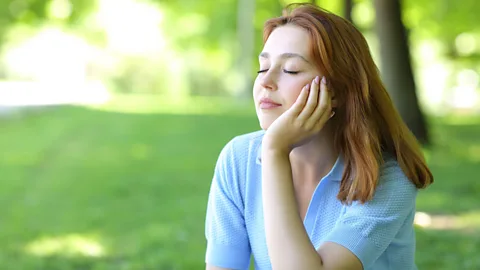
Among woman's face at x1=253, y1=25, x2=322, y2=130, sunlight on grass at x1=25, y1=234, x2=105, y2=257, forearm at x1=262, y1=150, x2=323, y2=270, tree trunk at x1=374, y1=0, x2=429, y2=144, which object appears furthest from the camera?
tree trunk at x1=374, y1=0, x2=429, y2=144

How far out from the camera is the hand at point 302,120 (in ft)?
7.52

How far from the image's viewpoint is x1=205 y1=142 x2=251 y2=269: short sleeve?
2.49 metres

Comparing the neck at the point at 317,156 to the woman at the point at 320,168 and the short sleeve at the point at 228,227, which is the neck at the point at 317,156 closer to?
the woman at the point at 320,168

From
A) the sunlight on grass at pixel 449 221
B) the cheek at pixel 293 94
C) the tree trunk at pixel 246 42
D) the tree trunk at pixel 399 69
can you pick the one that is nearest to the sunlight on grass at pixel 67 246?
the sunlight on grass at pixel 449 221

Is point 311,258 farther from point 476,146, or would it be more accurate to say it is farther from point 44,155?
point 476,146

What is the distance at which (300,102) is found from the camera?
2314mm

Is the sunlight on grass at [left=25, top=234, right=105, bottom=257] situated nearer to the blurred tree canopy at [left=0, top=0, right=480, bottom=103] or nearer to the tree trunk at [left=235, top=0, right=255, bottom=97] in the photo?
the blurred tree canopy at [left=0, top=0, right=480, bottom=103]

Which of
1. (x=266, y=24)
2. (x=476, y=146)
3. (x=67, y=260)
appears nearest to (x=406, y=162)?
(x=266, y=24)

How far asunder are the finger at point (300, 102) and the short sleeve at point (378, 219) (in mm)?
324

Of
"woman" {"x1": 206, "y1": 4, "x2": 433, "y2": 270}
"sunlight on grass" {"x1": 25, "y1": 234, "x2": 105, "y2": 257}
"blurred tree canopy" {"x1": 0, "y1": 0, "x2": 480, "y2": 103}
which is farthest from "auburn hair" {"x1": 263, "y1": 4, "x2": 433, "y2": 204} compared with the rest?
"blurred tree canopy" {"x1": 0, "y1": 0, "x2": 480, "y2": 103}

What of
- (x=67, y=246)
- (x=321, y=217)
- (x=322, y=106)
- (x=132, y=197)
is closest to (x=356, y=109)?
(x=322, y=106)

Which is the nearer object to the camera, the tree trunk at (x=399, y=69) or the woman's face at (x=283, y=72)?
the woman's face at (x=283, y=72)

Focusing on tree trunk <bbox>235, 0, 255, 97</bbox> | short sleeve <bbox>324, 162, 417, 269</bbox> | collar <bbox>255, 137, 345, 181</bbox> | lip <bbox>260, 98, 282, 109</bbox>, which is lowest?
short sleeve <bbox>324, 162, 417, 269</bbox>

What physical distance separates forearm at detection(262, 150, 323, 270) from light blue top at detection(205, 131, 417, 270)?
140 mm
